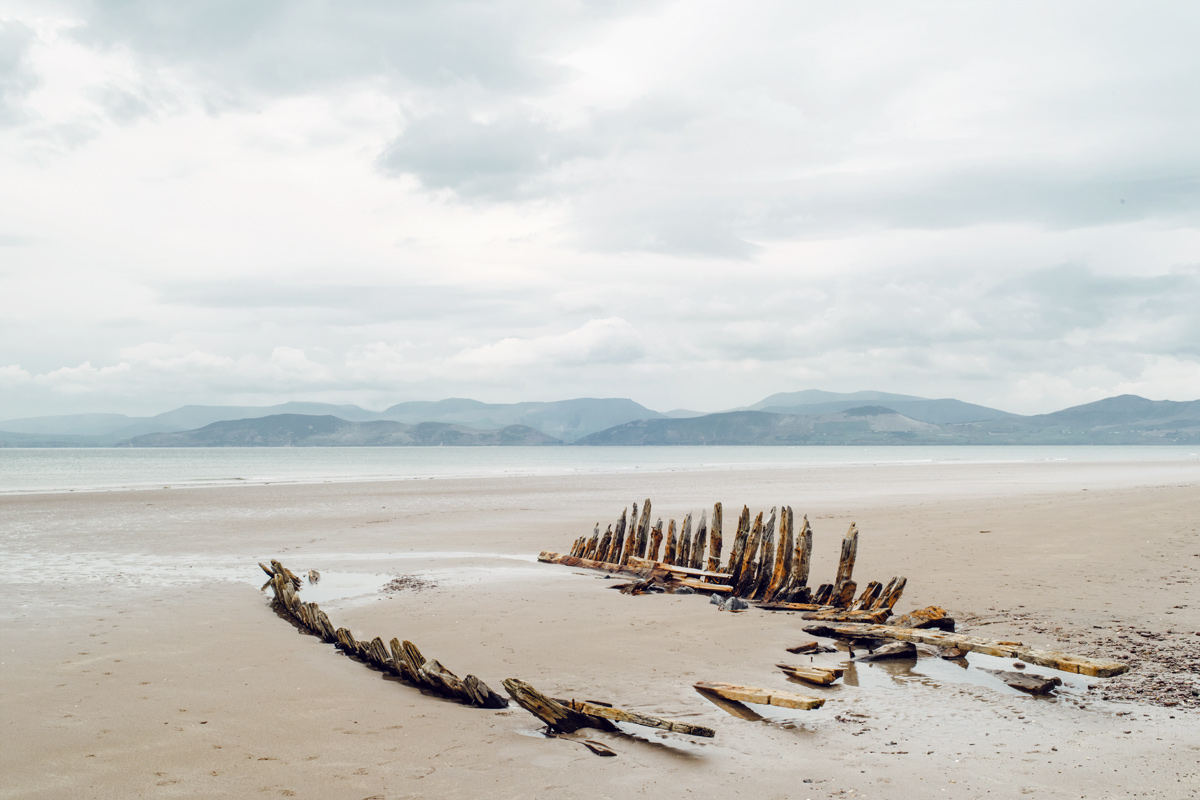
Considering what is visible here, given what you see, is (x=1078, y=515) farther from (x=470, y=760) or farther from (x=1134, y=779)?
(x=470, y=760)

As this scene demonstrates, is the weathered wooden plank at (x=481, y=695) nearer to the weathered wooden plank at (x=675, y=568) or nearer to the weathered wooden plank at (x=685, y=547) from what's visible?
the weathered wooden plank at (x=675, y=568)

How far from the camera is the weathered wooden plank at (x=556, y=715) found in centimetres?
552

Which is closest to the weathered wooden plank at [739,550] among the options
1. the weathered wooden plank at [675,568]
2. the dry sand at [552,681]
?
the weathered wooden plank at [675,568]

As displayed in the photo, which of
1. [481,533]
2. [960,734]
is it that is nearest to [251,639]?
[960,734]

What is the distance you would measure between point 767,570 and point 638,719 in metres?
5.89

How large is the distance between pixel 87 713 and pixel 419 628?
367 centimetres

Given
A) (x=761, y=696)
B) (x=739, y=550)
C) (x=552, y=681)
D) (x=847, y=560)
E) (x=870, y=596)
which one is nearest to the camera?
(x=761, y=696)

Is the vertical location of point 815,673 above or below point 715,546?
below

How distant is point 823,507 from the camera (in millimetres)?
25391

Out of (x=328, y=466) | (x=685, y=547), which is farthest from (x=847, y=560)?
(x=328, y=466)

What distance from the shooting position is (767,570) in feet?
35.6

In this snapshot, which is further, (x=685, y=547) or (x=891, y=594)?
(x=685, y=547)

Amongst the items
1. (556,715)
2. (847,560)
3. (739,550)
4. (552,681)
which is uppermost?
(847,560)

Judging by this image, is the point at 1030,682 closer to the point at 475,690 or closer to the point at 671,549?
the point at 475,690
